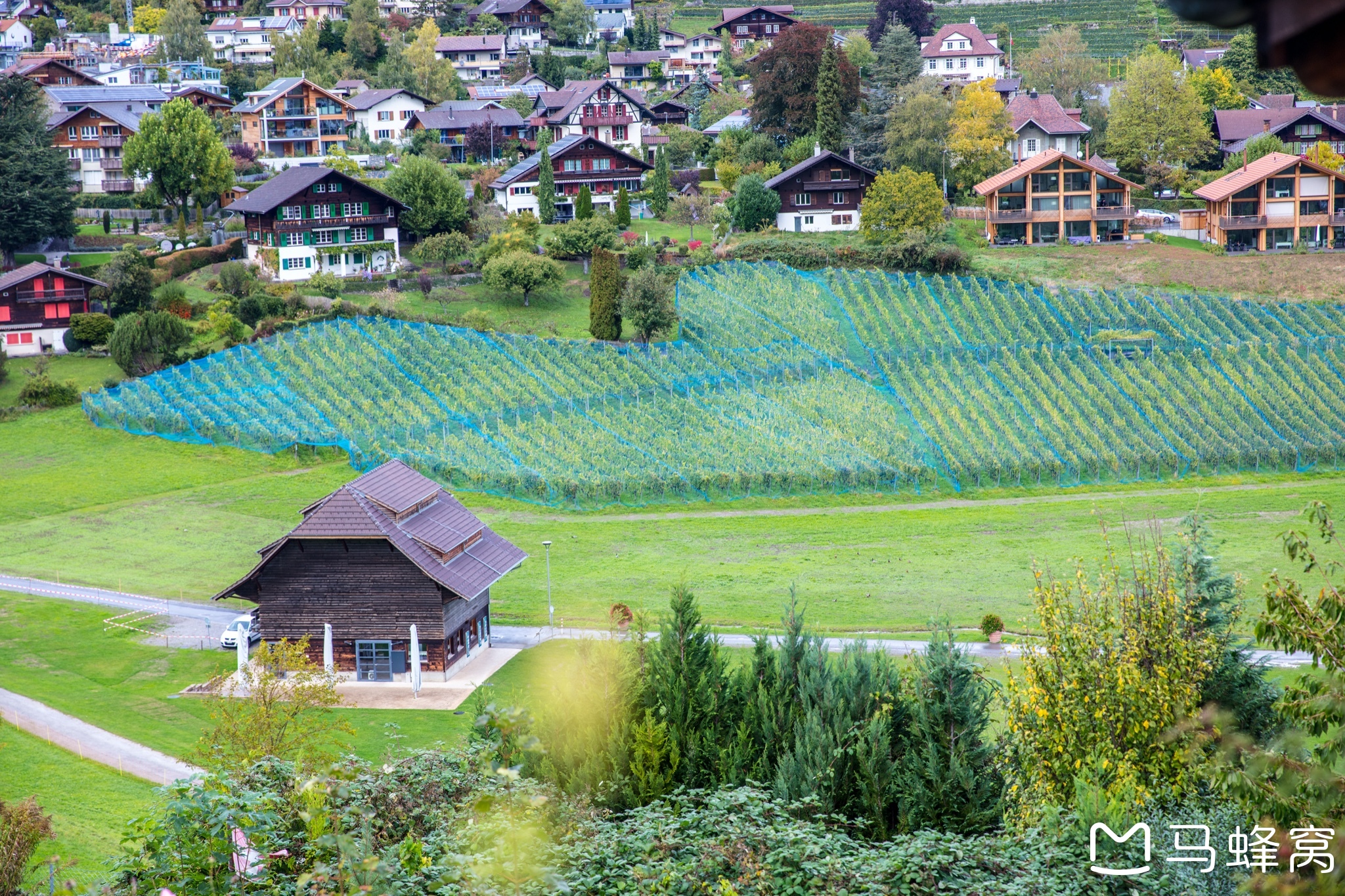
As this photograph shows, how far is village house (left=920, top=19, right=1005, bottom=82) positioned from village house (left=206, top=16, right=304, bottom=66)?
6857cm

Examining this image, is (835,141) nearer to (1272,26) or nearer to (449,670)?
(449,670)

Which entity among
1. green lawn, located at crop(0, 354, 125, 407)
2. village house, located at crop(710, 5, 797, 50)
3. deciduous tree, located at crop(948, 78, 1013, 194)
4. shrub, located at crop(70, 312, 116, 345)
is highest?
village house, located at crop(710, 5, 797, 50)

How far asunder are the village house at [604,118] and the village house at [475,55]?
38109mm

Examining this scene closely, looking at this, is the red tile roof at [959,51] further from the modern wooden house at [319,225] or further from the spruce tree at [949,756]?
the spruce tree at [949,756]

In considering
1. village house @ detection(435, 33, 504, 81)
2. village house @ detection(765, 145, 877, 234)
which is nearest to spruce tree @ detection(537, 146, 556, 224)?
village house @ detection(765, 145, 877, 234)

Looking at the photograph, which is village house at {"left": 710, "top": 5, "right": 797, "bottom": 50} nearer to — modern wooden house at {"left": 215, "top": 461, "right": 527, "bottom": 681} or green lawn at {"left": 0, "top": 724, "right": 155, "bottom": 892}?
modern wooden house at {"left": 215, "top": 461, "right": 527, "bottom": 681}

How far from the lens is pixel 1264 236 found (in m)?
86.1

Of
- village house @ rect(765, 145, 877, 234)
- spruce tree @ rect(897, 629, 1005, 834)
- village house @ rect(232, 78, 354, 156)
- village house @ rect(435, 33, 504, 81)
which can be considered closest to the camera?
spruce tree @ rect(897, 629, 1005, 834)

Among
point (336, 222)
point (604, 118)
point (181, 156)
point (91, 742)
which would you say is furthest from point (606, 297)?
point (604, 118)

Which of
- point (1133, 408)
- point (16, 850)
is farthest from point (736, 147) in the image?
point (16, 850)

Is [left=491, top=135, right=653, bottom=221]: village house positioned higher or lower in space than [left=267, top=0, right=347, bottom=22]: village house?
lower

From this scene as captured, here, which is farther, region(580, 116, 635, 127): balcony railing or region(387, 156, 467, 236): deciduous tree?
region(580, 116, 635, 127): balcony railing

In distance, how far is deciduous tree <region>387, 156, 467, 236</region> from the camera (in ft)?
299

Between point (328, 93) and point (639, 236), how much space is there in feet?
131
